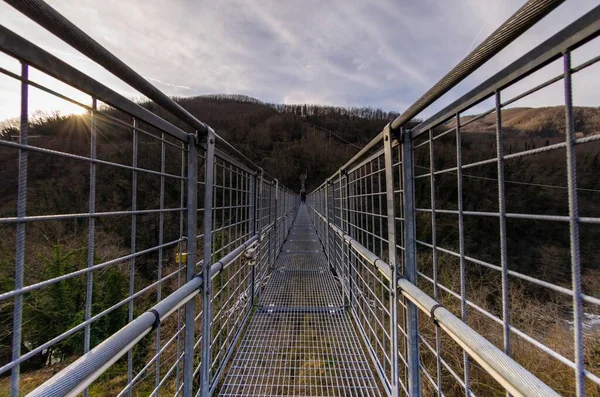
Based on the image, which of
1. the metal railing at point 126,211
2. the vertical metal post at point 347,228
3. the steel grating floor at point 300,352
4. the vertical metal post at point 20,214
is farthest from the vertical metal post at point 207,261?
the vertical metal post at point 347,228

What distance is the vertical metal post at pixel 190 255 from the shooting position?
1181 mm

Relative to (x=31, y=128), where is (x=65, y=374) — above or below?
below

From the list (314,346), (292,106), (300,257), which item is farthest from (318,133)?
(314,346)

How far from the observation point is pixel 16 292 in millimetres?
464

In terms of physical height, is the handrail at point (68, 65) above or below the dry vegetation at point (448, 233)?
above

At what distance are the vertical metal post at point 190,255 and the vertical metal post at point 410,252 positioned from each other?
0.95m

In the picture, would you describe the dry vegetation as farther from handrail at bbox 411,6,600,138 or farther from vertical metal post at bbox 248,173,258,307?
vertical metal post at bbox 248,173,258,307

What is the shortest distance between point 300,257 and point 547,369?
3742 millimetres

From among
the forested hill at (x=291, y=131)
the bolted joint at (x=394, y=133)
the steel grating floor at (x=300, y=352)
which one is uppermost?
the forested hill at (x=291, y=131)

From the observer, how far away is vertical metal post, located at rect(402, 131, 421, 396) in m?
1.15

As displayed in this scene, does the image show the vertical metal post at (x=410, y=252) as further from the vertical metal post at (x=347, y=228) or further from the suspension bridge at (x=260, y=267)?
the vertical metal post at (x=347, y=228)

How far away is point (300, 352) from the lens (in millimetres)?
2006

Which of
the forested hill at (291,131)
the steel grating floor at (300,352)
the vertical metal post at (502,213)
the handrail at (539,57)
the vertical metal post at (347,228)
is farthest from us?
the forested hill at (291,131)

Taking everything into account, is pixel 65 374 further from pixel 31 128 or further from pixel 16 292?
pixel 31 128
